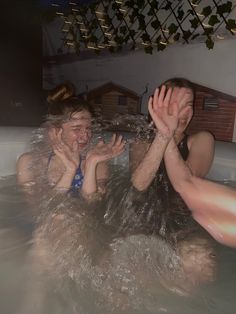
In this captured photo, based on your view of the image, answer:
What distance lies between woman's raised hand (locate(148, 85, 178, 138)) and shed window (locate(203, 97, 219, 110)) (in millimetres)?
2429

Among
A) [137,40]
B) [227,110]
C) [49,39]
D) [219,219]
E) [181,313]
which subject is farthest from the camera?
[49,39]

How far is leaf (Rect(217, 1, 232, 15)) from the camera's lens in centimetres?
333

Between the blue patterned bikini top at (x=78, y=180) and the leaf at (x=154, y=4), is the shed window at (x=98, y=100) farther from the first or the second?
the blue patterned bikini top at (x=78, y=180)

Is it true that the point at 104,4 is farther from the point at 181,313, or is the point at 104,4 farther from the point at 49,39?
the point at 181,313

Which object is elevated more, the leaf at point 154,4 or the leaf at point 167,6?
the leaf at point 154,4

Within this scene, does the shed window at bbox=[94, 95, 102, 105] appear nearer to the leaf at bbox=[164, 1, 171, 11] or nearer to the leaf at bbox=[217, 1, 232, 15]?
the leaf at bbox=[164, 1, 171, 11]

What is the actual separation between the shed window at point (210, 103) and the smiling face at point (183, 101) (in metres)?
2.31

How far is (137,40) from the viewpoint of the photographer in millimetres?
4000

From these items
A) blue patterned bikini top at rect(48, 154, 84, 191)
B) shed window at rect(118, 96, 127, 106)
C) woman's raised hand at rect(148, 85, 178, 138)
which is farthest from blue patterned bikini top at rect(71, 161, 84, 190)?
shed window at rect(118, 96, 127, 106)

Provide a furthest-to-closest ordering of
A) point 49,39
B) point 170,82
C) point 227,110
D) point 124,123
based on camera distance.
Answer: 1. point 49,39
2. point 227,110
3. point 124,123
4. point 170,82

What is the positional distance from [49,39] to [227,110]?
2427mm

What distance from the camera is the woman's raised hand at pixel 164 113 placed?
127 cm

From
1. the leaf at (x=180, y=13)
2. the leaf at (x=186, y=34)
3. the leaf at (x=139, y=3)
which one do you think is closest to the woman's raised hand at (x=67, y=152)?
the leaf at (x=186, y=34)

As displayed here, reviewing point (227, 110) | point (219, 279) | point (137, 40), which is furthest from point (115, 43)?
point (219, 279)
